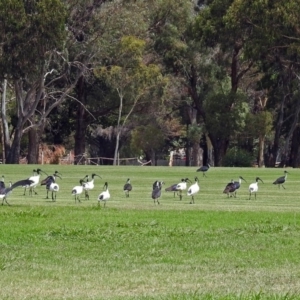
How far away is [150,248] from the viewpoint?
50.5ft

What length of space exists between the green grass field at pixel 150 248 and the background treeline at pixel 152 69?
21.5m

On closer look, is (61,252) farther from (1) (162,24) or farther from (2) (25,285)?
(1) (162,24)

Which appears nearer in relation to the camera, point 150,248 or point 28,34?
point 150,248

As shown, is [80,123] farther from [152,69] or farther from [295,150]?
[295,150]

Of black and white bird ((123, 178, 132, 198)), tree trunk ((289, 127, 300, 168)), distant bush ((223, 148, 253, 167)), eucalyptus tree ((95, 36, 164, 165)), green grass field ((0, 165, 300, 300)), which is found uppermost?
eucalyptus tree ((95, 36, 164, 165))

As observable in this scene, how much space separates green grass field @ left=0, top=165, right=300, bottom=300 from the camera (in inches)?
441

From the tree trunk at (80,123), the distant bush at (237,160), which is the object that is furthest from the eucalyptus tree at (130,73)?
the distant bush at (237,160)

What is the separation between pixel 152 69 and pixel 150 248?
4344 centimetres

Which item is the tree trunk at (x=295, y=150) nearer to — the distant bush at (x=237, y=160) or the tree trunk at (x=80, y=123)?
the distant bush at (x=237, y=160)

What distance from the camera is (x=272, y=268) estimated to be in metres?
13.0

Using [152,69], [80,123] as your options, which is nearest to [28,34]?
[152,69]

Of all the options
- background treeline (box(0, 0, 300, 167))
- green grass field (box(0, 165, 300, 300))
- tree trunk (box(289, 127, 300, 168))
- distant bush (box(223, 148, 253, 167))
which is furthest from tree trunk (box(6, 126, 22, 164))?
green grass field (box(0, 165, 300, 300))

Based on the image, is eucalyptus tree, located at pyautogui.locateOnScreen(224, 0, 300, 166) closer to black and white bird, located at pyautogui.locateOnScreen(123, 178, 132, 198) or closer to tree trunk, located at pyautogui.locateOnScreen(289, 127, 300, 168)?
tree trunk, located at pyautogui.locateOnScreen(289, 127, 300, 168)

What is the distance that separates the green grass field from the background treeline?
21.5 m
